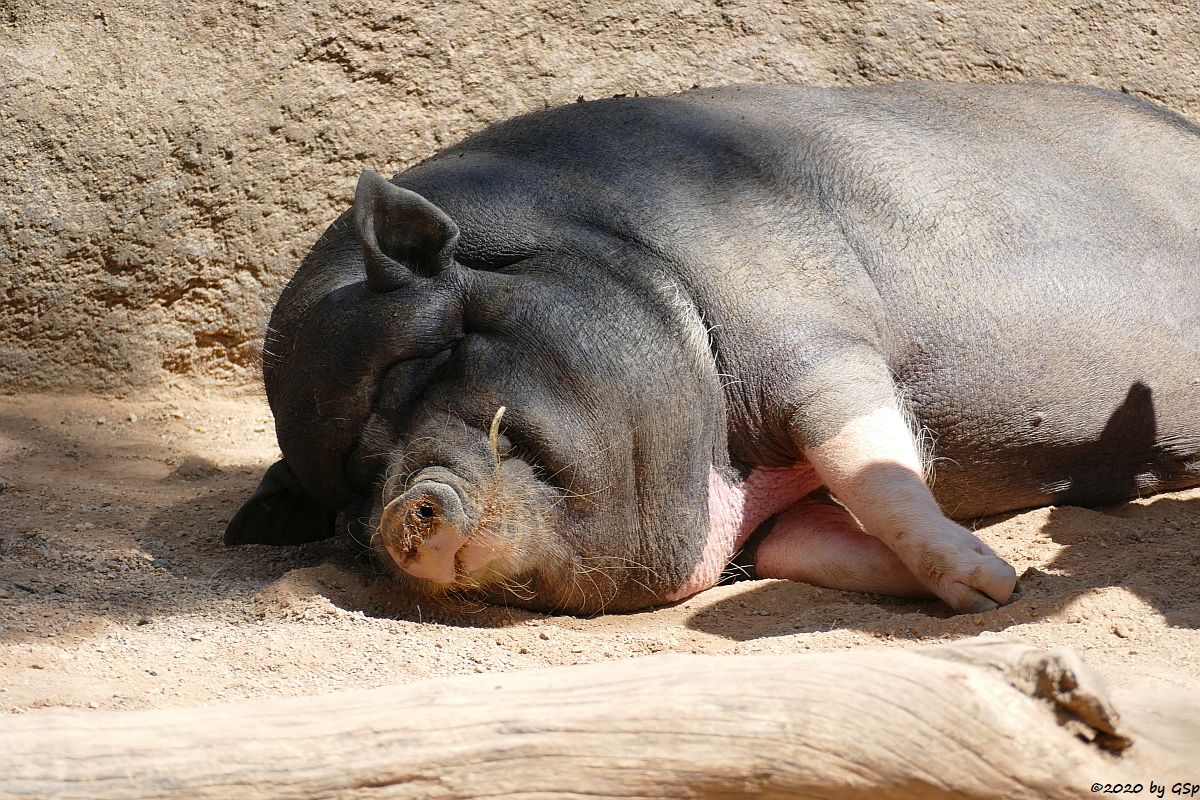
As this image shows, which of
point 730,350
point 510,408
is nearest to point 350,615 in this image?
point 510,408

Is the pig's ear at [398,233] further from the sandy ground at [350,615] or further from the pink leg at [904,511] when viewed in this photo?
the pink leg at [904,511]

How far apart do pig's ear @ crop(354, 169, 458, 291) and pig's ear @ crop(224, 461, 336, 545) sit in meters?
0.71

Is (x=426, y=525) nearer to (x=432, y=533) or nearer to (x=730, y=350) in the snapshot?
(x=432, y=533)

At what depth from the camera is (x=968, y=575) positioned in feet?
10.1

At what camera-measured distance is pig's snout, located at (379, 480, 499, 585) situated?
9.69ft

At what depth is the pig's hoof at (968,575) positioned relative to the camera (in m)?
3.05

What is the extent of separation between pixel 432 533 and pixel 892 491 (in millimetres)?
1131

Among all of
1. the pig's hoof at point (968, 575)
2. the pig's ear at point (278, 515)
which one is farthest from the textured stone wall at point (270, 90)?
the pig's hoof at point (968, 575)

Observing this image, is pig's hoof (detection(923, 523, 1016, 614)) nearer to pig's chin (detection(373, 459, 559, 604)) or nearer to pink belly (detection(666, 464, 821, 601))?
pink belly (detection(666, 464, 821, 601))

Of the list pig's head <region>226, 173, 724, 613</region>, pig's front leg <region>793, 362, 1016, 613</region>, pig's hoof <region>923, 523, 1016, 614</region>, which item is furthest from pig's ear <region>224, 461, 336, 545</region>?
pig's hoof <region>923, 523, 1016, 614</region>

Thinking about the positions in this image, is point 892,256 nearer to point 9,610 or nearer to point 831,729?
point 831,729

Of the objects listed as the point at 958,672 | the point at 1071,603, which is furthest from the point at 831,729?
the point at 1071,603

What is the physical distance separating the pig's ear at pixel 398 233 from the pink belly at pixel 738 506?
0.91 meters

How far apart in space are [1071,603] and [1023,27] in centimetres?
312
